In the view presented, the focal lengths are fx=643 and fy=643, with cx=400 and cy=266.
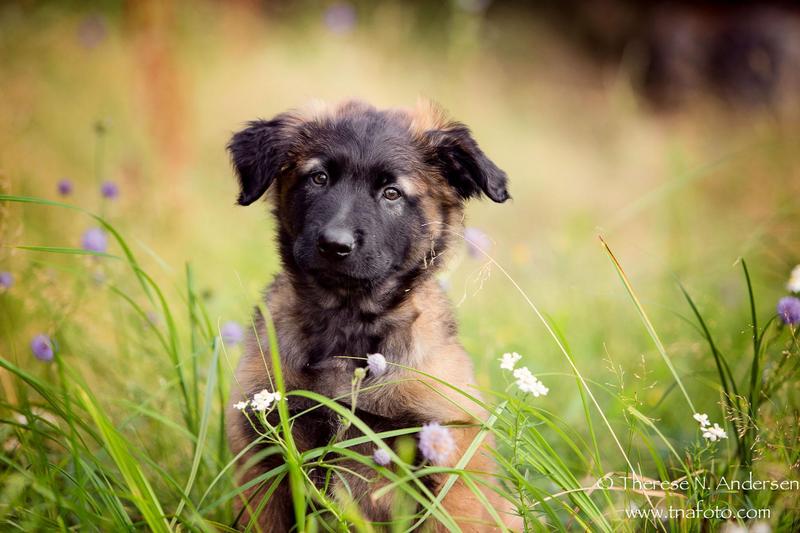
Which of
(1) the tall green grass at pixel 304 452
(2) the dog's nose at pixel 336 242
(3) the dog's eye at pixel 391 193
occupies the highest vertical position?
(3) the dog's eye at pixel 391 193

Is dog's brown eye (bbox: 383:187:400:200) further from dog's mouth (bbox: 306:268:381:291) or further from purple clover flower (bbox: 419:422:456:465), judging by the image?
purple clover flower (bbox: 419:422:456:465)

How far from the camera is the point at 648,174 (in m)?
8.16

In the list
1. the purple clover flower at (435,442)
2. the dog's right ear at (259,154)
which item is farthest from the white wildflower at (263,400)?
the dog's right ear at (259,154)

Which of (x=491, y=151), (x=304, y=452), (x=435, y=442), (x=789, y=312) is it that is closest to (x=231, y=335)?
(x=304, y=452)

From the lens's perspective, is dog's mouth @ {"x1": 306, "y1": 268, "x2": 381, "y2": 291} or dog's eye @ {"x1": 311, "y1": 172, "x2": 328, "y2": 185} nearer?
dog's mouth @ {"x1": 306, "y1": 268, "x2": 381, "y2": 291}

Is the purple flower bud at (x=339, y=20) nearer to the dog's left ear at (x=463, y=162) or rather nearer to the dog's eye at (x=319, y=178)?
the dog's left ear at (x=463, y=162)

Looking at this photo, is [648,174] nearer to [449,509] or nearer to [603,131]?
[603,131]

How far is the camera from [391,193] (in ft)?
8.38

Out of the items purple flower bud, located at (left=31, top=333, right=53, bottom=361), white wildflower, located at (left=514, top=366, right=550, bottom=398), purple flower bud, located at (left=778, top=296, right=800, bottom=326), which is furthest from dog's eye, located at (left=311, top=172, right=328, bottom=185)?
purple flower bud, located at (left=778, top=296, right=800, bottom=326)

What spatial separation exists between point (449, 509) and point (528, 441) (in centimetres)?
46

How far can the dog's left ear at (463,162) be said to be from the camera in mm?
2531

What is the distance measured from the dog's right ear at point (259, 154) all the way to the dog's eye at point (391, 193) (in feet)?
1.45

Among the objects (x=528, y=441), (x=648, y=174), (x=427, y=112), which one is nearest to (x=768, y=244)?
(x=427, y=112)

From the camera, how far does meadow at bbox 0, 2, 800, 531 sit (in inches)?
77.7
